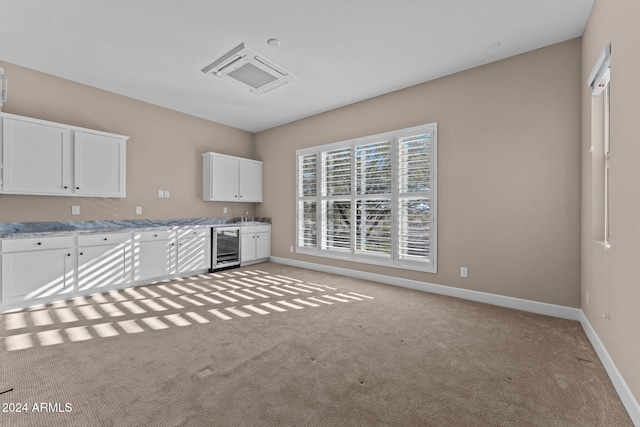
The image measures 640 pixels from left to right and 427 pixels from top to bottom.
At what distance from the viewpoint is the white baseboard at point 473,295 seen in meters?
2.95

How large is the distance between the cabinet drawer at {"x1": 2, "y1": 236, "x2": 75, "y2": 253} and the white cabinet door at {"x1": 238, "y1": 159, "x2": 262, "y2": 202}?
9.52 ft

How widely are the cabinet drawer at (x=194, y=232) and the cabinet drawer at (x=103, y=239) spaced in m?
0.79

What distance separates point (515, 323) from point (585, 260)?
91 centimetres

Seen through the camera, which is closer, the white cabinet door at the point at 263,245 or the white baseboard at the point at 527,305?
the white baseboard at the point at 527,305

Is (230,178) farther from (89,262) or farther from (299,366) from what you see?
(299,366)

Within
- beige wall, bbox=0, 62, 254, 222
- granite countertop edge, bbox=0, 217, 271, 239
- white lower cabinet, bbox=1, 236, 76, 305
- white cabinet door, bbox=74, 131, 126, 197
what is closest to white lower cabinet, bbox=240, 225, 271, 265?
granite countertop edge, bbox=0, 217, 271, 239

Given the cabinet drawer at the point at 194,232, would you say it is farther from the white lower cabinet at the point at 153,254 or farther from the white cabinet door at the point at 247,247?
the white cabinet door at the point at 247,247

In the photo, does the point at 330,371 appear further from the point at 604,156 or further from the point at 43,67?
the point at 43,67

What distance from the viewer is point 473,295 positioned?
351cm

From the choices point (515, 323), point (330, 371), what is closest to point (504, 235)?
point (515, 323)

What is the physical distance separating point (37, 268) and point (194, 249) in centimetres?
194

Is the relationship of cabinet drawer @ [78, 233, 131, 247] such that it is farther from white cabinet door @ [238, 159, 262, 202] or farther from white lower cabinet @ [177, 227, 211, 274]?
white cabinet door @ [238, 159, 262, 202]

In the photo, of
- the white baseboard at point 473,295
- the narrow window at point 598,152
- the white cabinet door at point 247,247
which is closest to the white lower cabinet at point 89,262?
the white cabinet door at point 247,247

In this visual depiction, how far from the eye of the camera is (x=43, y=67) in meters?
3.50
